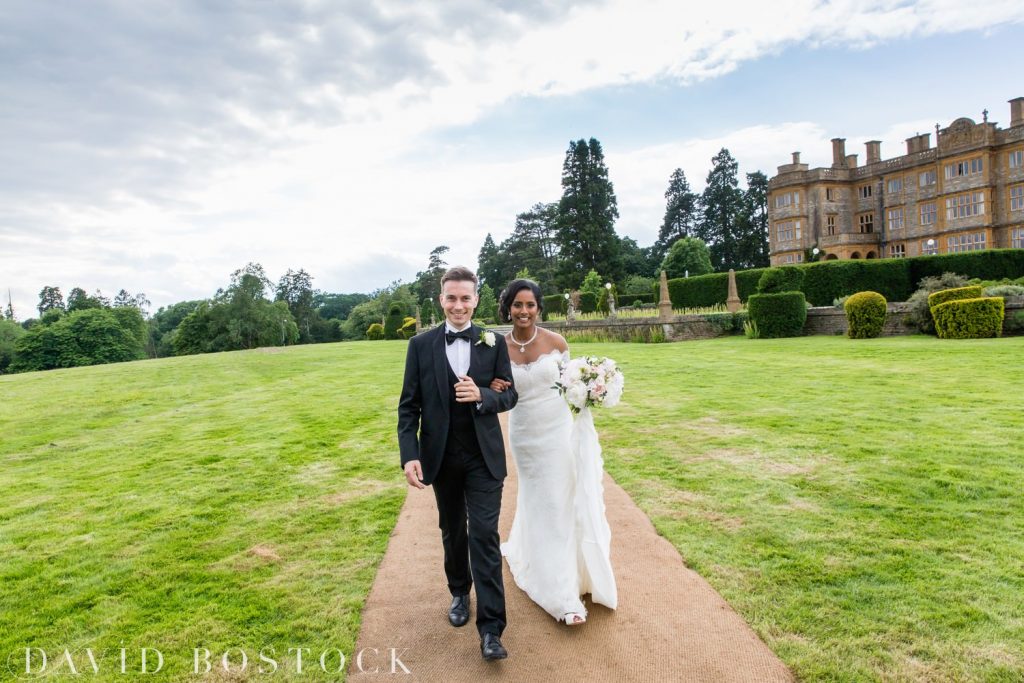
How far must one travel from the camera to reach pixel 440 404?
322 cm

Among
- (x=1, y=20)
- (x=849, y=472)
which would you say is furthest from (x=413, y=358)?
(x=1, y=20)

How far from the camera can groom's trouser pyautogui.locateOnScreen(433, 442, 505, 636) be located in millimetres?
3035

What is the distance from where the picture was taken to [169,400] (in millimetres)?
13172

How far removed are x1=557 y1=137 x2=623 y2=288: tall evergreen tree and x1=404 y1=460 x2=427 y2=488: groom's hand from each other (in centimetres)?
5005

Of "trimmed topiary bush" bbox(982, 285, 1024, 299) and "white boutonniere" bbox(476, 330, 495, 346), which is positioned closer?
"white boutonniere" bbox(476, 330, 495, 346)

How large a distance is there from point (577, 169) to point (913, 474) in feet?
167

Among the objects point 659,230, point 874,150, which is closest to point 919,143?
point 874,150

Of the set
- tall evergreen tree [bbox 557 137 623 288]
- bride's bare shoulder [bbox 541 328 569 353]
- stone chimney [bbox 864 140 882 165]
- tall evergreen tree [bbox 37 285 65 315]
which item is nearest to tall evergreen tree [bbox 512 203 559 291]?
tall evergreen tree [bbox 557 137 623 288]

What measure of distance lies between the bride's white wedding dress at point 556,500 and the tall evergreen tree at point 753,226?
191 ft

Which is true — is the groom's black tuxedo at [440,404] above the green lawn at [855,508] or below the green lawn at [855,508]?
above

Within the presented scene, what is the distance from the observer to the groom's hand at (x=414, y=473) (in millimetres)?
3109

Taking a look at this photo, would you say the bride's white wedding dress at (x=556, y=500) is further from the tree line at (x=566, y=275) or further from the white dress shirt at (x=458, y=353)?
the tree line at (x=566, y=275)

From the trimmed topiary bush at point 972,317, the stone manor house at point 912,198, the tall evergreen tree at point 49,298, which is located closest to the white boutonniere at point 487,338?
the trimmed topiary bush at point 972,317

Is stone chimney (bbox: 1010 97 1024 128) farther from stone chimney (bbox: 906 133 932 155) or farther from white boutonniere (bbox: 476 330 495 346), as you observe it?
white boutonniere (bbox: 476 330 495 346)
